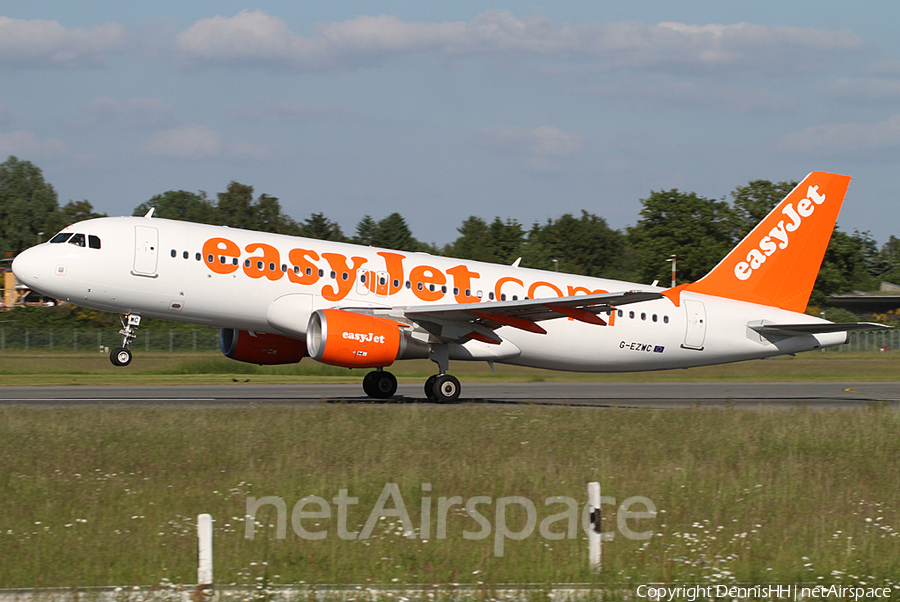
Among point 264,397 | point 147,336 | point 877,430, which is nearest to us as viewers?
point 877,430

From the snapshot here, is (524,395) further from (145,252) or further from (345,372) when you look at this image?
(345,372)

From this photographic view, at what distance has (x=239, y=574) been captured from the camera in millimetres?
7801

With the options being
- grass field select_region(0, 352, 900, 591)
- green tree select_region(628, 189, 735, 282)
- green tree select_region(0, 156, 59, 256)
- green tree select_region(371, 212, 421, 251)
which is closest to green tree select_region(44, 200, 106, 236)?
green tree select_region(0, 156, 59, 256)

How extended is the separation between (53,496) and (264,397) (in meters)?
14.9

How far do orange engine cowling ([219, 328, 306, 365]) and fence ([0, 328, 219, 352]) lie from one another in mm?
29876

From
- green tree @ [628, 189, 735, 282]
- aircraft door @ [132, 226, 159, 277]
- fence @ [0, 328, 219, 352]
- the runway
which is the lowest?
the runway

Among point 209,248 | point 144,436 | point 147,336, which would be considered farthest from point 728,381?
point 147,336

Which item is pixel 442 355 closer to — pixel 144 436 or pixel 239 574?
pixel 144 436

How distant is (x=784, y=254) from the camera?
2647cm

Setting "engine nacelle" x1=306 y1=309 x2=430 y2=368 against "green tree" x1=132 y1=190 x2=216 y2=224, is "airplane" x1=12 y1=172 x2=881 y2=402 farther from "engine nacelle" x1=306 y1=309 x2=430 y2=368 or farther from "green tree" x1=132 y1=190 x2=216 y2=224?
"green tree" x1=132 y1=190 x2=216 y2=224

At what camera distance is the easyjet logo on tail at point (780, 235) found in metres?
26.5

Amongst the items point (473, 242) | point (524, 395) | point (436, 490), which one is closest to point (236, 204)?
point (473, 242)

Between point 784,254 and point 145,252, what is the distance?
1811cm

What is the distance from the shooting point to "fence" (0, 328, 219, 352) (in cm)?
5353
